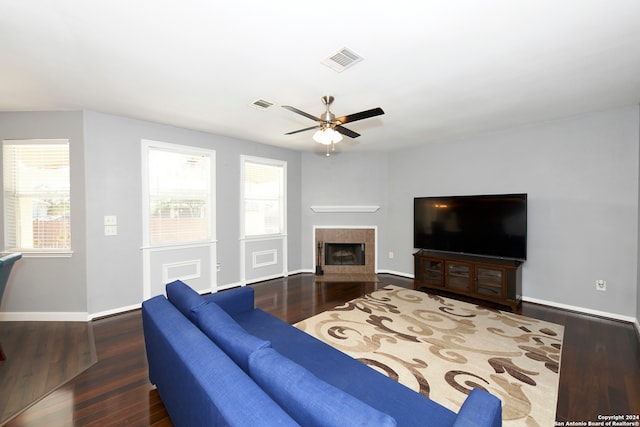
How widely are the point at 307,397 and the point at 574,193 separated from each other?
4.39 m

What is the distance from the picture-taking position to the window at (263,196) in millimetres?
4992

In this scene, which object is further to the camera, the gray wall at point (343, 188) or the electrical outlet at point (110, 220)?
the gray wall at point (343, 188)

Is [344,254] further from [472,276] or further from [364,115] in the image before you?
[364,115]

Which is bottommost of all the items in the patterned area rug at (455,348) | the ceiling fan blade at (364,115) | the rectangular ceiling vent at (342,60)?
the patterned area rug at (455,348)

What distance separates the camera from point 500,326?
314 cm

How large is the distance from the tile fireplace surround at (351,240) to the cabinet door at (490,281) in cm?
209

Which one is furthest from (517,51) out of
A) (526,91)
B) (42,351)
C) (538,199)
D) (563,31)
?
(42,351)

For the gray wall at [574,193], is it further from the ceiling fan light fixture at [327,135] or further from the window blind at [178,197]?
the window blind at [178,197]

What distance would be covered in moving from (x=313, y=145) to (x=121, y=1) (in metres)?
3.69

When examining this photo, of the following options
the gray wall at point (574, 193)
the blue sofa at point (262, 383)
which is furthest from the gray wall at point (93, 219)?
the gray wall at point (574, 193)

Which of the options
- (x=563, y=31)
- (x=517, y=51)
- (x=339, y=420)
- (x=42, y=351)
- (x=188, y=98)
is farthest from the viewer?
(x=188, y=98)

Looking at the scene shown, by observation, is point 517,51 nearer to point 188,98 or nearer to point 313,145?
Answer: point 188,98

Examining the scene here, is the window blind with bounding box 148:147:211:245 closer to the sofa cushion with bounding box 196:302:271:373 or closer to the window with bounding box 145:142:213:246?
the window with bounding box 145:142:213:246

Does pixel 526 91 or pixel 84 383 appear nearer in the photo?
pixel 84 383
